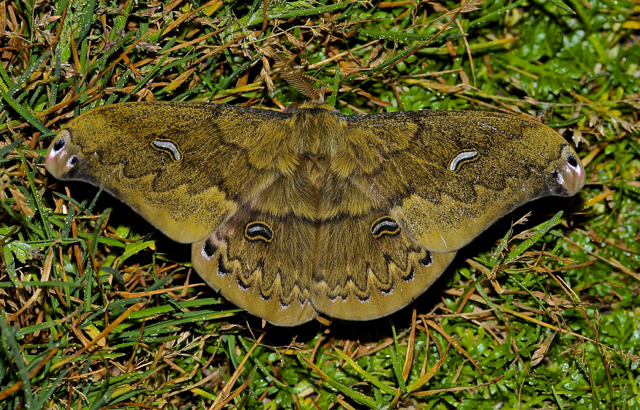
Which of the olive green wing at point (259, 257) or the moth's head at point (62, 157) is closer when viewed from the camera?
the moth's head at point (62, 157)

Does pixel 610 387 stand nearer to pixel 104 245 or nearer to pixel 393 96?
pixel 393 96

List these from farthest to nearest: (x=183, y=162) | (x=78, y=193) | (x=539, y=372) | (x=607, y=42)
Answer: (x=607, y=42), (x=539, y=372), (x=78, y=193), (x=183, y=162)

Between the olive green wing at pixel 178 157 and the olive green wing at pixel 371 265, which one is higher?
the olive green wing at pixel 178 157

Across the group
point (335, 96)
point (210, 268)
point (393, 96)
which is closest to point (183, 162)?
point (210, 268)

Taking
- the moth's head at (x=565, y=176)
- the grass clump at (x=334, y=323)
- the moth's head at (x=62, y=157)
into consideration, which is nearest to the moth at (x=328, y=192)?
the moth's head at (x=565, y=176)

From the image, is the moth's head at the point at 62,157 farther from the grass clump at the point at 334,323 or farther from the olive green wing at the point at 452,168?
the olive green wing at the point at 452,168

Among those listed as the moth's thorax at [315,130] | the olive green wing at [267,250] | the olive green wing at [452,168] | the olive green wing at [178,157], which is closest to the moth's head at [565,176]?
the olive green wing at [452,168]

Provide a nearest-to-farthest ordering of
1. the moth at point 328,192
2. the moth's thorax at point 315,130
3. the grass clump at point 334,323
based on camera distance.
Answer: the moth at point 328,192, the moth's thorax at point 315,130, the grass clump at point 334,323

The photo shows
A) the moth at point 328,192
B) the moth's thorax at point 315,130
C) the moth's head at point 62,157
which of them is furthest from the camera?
the moth's thorax at point 315,130
